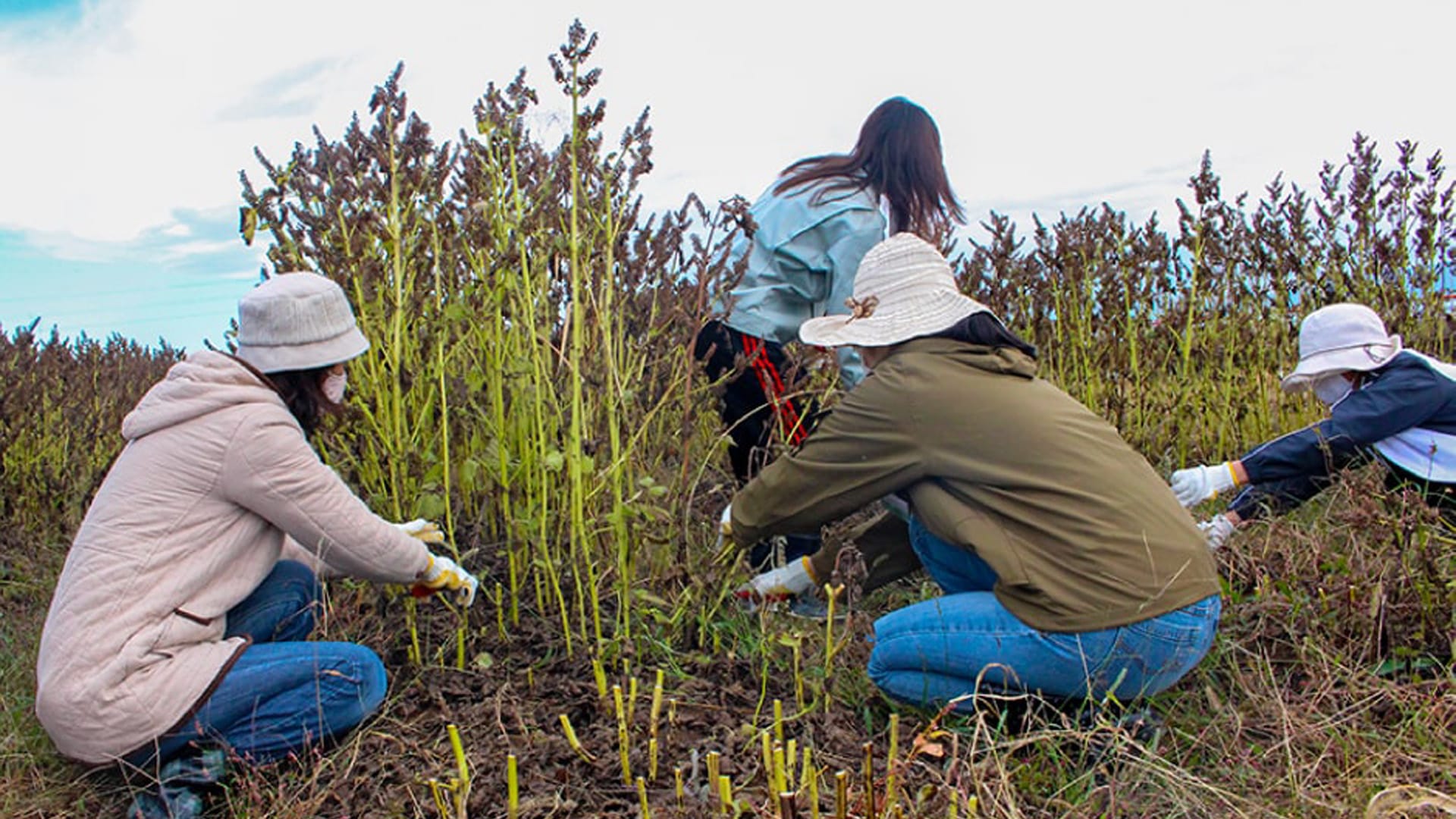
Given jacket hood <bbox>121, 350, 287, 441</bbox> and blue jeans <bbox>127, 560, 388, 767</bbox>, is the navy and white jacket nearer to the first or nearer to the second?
blue jeans <bbox>127, 560, 388, 767</bbox>

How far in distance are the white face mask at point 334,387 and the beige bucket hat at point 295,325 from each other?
0.09m

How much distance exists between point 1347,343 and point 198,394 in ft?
10.7

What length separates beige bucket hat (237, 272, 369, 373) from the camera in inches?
93.7

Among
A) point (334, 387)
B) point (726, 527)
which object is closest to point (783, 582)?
point (726, 527)

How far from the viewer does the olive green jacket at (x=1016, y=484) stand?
2330mm

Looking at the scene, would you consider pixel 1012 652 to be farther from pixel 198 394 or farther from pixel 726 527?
pixel 198 394

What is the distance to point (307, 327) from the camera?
2.40m

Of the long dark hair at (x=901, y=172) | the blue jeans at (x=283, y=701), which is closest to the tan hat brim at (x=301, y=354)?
the blue jeans at (x=283, y=701)

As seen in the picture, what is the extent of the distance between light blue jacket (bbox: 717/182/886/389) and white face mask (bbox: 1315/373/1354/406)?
1.54 meters

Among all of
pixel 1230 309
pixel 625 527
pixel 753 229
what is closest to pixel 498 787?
pixel 625 527

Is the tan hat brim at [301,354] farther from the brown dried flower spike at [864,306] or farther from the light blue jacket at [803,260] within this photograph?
the light blue jacket at [803,260]

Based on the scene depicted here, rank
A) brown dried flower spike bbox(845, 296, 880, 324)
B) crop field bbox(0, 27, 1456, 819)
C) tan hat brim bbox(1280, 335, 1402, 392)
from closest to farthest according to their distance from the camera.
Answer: crop field bbox(0, 27, 1456, 819), brown dried flower spike bbox(845, 296, 880, 324), tan hat brim bbox(1280, 335, 1402, 392)

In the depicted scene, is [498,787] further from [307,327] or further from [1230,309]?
[1230,309]

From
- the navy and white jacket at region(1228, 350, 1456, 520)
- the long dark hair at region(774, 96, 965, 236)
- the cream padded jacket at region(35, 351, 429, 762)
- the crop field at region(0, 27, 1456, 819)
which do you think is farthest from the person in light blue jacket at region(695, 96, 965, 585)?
the cream padded jacket at region(35, 351, 429, 762)
